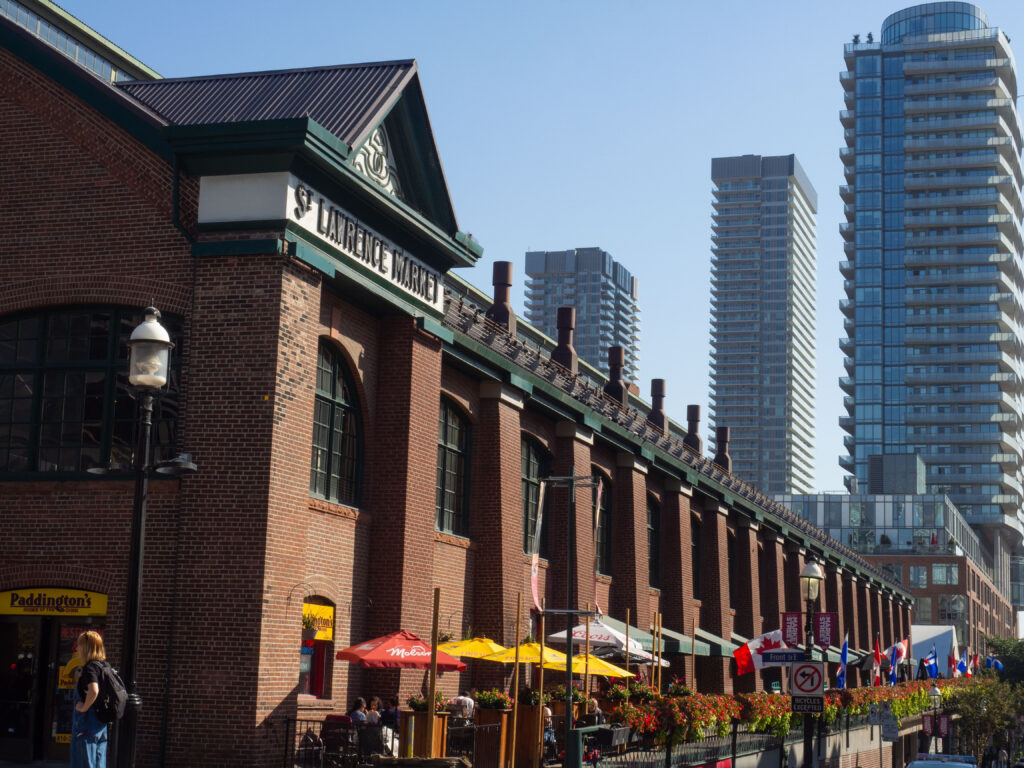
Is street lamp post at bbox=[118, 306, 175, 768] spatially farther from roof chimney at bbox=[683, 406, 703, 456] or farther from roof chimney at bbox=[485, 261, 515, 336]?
roof chimney at bbox=[683, 406, 703, 456]

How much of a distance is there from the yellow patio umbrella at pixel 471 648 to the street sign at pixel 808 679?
22.2ft

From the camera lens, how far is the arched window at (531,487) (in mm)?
34031

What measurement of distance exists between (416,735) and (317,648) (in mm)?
3158

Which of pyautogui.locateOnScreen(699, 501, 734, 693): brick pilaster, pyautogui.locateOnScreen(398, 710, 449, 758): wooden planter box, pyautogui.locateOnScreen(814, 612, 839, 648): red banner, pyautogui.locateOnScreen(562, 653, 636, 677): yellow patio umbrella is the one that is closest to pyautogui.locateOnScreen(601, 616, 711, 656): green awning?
pyautogui.locateOnScreen(699, 501, 734, 693): brick pilaster

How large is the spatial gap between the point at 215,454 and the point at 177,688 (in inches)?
145

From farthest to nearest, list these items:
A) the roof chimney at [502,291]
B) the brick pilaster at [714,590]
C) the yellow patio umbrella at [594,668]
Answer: the brick pilaster at [714,590] → the roof chimney at [502,291] → the yellow patio umbrella at [594,668]

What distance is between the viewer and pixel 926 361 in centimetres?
19350

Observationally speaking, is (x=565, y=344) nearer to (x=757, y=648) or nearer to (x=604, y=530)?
(x=604, y=530)

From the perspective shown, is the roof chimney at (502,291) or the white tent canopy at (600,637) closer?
the white tent canopy at (600,637)

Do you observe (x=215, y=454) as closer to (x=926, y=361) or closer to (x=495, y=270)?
(x=495, y=270)

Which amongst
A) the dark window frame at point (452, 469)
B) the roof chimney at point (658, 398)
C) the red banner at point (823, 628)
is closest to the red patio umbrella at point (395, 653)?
the dark window frame at point (452, 469)

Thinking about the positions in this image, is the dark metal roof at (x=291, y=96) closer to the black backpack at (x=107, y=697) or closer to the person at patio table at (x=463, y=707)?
the person at patio table at (x=463, y=707)

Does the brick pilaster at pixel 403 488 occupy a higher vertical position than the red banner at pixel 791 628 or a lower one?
higher

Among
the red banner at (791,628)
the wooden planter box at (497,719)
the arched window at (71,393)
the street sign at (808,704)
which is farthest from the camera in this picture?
the red banner at (791,628)
